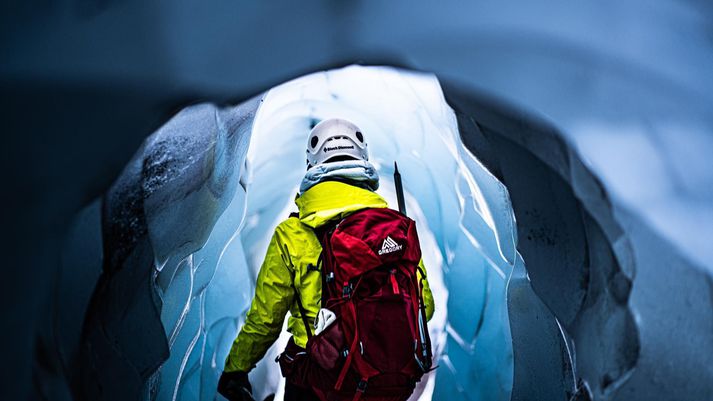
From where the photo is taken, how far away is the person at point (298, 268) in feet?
9.84

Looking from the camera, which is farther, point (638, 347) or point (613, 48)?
point (638, 347)

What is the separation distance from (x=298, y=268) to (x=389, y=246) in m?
0.44

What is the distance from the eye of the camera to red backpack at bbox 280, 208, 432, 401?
276cm

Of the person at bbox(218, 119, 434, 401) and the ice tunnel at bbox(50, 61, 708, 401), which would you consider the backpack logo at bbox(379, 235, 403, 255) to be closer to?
the person at bbox(218, 119, 434, 401)

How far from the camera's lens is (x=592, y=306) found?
2.62m

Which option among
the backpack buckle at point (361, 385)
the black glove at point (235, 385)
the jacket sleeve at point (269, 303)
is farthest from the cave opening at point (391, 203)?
the backpack buckle at point (361, 385)

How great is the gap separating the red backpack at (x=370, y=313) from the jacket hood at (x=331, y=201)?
85mm

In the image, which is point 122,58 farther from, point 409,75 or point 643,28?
point 409,75

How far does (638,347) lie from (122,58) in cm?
163

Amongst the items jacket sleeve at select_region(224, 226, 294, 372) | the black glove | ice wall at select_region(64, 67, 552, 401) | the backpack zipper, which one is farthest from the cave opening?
the backpack zipper

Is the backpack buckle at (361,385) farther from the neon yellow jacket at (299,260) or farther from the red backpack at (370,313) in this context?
the neon yellow jacket at (299,260)

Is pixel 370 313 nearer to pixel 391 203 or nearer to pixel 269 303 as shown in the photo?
pixel 269 303

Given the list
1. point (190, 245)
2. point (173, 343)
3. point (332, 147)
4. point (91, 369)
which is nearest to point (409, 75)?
point (332, 147)

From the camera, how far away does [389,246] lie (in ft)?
9.14
